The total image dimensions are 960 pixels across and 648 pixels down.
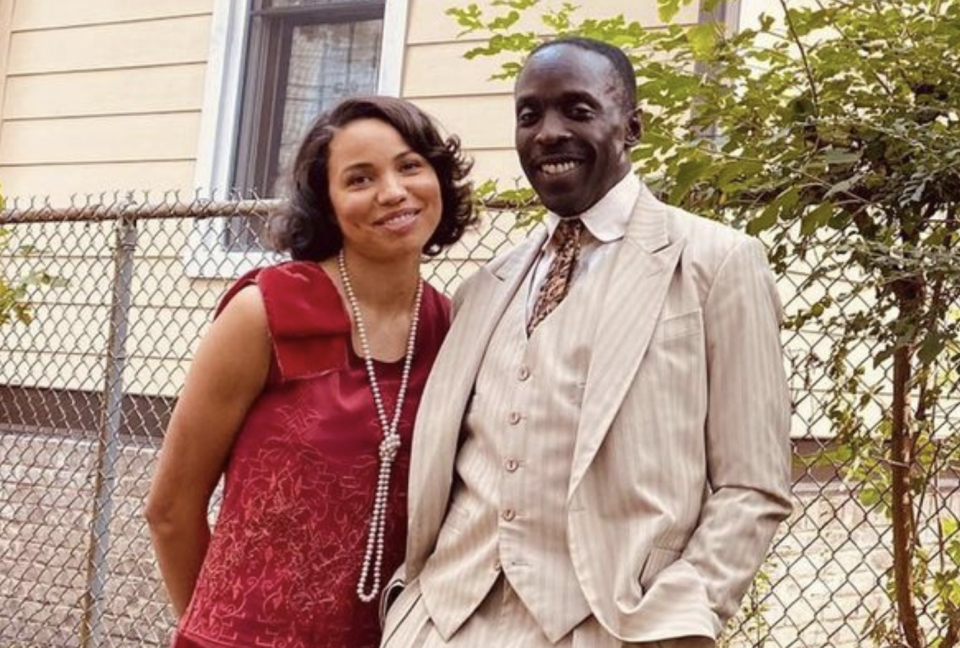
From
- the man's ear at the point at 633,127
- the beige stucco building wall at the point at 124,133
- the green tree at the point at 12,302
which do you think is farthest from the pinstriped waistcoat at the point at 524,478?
the beige stucco building wall at the point at 124,133

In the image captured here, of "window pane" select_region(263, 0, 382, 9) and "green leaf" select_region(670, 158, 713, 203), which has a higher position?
"window pane" select_region(263, 0, 382, 9)

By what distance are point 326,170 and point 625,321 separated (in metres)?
0.79

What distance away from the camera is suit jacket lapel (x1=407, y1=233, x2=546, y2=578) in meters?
2.56

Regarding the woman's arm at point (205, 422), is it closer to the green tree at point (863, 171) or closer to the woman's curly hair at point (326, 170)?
the woman's curly hair at point (326, 170)

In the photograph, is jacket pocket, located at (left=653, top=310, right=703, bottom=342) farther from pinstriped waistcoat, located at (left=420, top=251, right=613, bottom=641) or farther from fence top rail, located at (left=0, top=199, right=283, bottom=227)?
fence top rail, located at (left=0, top=199, right=283, bottom=227)

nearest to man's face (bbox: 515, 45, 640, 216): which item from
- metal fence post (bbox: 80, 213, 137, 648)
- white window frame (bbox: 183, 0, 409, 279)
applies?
metal fence post (bbox: 80, 213, 137, 648)

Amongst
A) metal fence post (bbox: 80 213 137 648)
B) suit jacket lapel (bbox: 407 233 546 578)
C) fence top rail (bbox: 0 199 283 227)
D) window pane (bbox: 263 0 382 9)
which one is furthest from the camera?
window pane (bbox: 263 0 382 9)

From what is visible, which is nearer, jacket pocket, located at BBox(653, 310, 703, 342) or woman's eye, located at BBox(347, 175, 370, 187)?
jacket pocket, located at BBox(653, 310, 703, 342)

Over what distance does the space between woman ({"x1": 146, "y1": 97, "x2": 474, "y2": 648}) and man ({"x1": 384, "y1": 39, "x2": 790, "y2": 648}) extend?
27 cm

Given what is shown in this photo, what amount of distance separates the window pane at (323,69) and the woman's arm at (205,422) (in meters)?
3.97

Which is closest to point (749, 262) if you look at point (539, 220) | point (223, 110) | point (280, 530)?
point (280, 530)

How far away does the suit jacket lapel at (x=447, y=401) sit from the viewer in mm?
2563

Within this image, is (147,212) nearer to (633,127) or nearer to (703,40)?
(703,40)

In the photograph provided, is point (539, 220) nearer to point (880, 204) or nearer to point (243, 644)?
point (880, 204)
